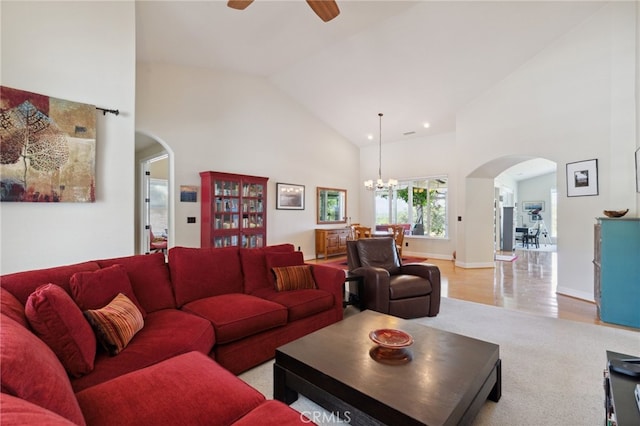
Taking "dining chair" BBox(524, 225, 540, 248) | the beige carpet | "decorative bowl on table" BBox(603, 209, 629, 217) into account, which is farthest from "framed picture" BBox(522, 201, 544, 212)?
the beige carpet

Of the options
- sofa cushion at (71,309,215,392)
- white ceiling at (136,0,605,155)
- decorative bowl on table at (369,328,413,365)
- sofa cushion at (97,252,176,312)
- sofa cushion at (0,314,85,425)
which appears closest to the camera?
sofa cushion at (0,314,85,425)

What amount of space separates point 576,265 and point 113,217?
6208 mm

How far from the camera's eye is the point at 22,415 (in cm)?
58

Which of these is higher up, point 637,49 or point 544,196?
point 637,49

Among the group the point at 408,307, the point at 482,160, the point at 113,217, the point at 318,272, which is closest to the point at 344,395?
the point at 318,272

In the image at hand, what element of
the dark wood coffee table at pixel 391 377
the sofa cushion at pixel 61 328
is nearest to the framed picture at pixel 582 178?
the dark wood coffee table at pixel 391 377

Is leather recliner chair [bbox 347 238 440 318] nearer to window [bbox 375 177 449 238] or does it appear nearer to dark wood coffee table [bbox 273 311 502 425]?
dark wood coffee table [bbox 273 311 502 425]

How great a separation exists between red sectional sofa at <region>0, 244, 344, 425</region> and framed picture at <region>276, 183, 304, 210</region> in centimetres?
339

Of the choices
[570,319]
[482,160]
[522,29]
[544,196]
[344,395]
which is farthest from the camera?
[544,196]

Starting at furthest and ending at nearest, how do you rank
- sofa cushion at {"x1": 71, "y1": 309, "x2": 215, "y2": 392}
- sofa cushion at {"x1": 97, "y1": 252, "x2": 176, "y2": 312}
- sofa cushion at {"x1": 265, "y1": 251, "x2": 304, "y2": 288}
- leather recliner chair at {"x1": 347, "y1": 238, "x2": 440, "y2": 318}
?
leather recliner chair at {"x1": 347, "y1": 238, "x2": 440, "y2": 318}, sofa cushion at {"x1": 265, "y1": 251, "x2": 304, "y2": 288}, sofa cushion at {"x1": 97, "y1": 252, "x2": 176, "y2": 312}, sofa cushion at {"x1": 71, "y1": 309, "x2": 215, "y2": 392}

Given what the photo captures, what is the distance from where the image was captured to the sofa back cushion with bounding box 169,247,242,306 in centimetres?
250

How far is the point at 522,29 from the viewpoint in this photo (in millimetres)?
4312

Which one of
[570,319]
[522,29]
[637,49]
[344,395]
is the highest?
[522,29]

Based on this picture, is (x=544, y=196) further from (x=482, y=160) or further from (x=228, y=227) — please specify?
(x=228, y=227)
